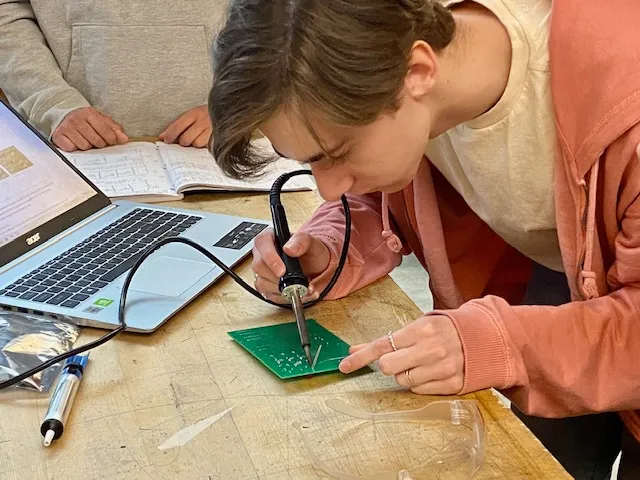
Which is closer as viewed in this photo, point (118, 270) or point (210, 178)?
point (118, 270)

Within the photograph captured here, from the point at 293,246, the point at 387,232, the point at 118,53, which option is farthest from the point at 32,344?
the point at 118,53

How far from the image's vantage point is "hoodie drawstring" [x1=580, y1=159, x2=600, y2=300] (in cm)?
73

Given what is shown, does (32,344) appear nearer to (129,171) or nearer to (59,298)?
(59,298)

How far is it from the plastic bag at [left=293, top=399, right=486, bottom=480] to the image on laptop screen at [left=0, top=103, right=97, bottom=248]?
555 millimetres

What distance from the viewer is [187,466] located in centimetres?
60

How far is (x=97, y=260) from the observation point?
949 mm

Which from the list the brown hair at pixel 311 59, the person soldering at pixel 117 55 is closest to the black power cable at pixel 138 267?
the brown hair at pixel 311 59

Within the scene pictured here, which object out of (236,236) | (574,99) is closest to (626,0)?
(574,99)

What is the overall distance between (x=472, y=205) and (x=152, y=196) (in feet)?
1.65

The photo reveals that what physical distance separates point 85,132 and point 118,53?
246 mm

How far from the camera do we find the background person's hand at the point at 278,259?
2.84ft

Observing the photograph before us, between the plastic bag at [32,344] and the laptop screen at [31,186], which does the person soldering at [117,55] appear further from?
the plastic bag at [32,344]

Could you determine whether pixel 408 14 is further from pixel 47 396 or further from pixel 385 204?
pixel 47 396

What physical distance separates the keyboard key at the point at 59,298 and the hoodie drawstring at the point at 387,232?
39cm
